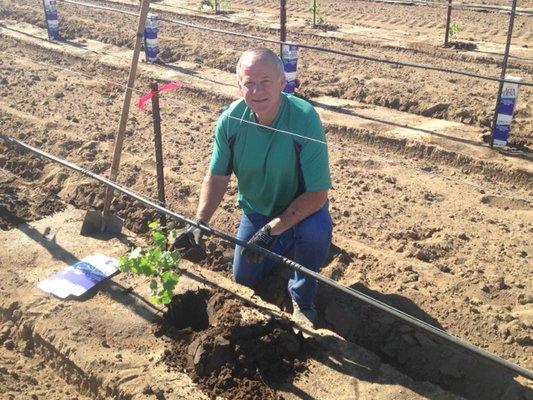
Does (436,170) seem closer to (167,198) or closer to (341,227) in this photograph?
(341,227)

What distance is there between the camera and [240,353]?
10.2 feet

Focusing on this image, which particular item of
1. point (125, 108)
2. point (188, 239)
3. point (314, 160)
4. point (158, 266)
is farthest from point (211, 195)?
point (125, 108)

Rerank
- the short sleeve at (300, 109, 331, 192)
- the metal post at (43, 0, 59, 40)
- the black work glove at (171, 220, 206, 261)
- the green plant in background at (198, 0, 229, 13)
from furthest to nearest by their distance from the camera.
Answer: the green plant in background at (198, 0, 229, 13) < the metal post at (43, 0, 59, 40) < the black work glove at (171, 220, 206, 261) < the short sleeve at (300, 109, 331, 192)

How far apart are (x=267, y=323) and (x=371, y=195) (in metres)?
2.32

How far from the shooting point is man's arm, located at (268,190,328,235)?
11.1 ft

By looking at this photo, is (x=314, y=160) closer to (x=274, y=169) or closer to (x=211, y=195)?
(x=274, y=169)

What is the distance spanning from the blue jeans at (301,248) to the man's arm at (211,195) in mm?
327

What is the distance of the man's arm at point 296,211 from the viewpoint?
3385 mm

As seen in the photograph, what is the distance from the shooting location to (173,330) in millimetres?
3455

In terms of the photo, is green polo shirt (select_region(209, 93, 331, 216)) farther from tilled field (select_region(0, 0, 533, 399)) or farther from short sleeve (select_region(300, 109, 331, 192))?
tilled field (select_region(0, 0, 533, 399))

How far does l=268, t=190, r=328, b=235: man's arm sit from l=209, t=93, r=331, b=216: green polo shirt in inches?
1.9

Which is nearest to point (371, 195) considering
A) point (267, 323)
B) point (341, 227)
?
point (341, 227)

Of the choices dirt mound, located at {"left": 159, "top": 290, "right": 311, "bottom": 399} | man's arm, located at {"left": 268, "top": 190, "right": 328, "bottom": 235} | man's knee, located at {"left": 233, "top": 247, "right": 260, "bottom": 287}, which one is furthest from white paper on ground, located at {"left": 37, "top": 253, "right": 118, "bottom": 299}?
man's arm, located at {"left": 268, "top": 190, "right": 328, "bottom": 235}

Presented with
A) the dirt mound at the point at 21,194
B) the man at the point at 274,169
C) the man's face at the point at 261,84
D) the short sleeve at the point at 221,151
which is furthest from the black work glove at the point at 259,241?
the dirt mound at the point at 21,194
